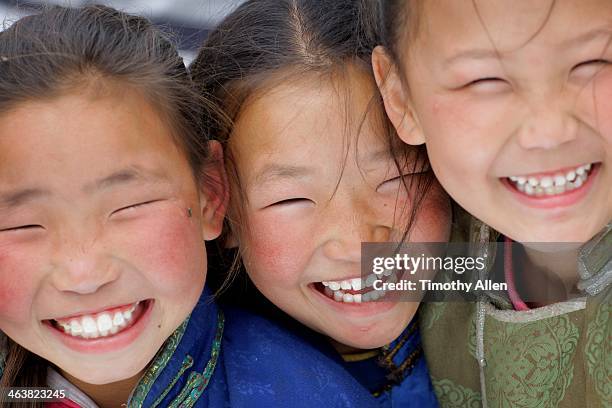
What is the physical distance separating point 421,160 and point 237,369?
48 centimetres

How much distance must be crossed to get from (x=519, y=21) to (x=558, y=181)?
253 millimetres

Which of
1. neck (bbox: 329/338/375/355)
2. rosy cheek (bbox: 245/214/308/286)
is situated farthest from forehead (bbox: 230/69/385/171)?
neck (bbox: 329/338/375/355)

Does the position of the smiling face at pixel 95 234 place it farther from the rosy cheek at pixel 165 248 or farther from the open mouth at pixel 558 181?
the open mouth at pixel 558 181

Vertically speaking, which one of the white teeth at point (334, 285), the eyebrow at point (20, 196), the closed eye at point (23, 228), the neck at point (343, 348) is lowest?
the neck at point (343, 348)

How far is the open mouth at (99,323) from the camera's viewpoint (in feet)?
4.58

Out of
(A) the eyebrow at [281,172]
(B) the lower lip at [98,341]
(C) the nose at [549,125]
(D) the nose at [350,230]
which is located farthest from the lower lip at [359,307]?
(C) the nose at [549,125]

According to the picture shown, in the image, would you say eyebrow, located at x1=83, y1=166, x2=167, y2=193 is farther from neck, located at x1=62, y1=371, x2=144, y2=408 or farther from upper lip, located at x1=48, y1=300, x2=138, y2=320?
neck, located at x1=62, y1=371, x2=144, y2=408

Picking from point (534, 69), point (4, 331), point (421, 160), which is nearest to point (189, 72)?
point (421, 160)

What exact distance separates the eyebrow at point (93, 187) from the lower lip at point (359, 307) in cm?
38

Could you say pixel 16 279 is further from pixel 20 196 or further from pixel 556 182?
pixel 556 182

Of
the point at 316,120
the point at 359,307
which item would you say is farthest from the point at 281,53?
the point at 359,307

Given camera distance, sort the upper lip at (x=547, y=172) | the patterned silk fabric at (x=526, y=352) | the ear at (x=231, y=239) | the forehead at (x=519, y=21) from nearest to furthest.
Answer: the forehead at (x=519, y=21) < the upper lip at (x=547, y=172) < the patterned silk fabric at (x=526, y=352) < the ear at (x=231, y=239)

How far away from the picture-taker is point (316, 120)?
1.44 m

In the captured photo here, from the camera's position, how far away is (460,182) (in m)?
1.35
